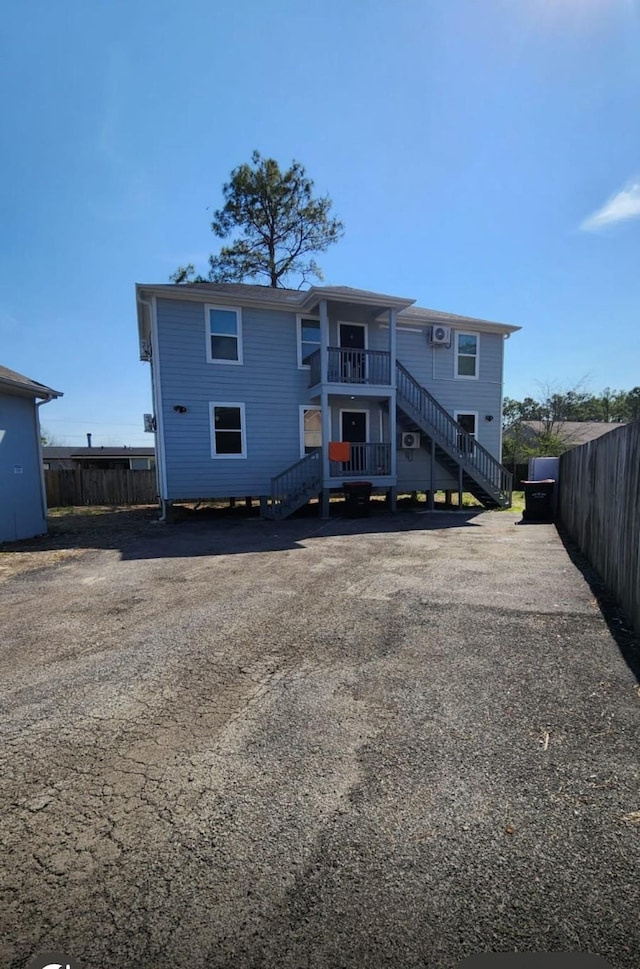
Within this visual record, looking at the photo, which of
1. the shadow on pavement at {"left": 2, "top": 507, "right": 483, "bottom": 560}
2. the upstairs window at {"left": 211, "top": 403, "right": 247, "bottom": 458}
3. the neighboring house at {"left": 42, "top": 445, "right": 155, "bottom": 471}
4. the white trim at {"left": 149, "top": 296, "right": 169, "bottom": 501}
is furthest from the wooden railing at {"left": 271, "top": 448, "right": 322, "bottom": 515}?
the neighboring house at {"left": 42, "top": 445, "right": 155, "bottom": 471}

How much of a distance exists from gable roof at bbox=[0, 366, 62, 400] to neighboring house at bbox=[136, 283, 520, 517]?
101 inches

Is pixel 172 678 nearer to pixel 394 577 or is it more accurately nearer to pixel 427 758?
pixel 427 758

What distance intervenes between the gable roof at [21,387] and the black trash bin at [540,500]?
1182 centimetres

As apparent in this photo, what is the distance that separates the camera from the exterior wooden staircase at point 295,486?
11883 mm

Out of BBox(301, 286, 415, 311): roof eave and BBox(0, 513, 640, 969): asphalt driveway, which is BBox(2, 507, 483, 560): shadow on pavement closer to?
BBox(0, 513, 640, 969): asphalt driveway

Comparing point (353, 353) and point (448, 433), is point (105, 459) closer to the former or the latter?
point (353, 353)

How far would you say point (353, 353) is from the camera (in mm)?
12664

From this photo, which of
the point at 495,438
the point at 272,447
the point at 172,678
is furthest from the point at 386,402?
the point at 172,678

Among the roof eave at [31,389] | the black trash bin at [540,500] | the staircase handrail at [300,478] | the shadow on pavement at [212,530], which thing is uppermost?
the roof eave at [31,389]

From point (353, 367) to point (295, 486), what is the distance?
12.5 feet

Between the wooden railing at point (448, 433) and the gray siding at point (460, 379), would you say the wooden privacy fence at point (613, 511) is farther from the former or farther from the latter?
the gray siding at point (460, 379)

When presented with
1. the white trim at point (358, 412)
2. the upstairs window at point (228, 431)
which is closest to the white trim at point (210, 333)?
the upstairs window at point (228, 431)

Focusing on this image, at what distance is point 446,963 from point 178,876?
3.21 feet

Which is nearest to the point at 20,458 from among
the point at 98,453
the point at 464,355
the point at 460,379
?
the point at 460,379
